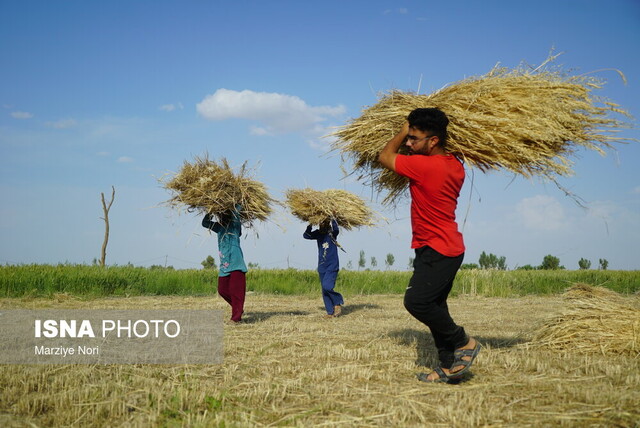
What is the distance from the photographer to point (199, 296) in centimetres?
1477

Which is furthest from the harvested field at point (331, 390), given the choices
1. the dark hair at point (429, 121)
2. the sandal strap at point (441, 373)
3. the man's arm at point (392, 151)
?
the dark hair at point (429, 121)

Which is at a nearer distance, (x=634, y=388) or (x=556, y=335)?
(x=634, y=388)

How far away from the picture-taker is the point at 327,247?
31.7 feet

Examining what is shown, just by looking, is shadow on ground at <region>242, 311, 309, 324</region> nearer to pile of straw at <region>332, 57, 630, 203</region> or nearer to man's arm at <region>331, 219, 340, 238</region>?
man's arm at <region>331, 219, 340, 238</region>

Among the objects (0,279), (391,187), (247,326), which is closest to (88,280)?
(0,279)

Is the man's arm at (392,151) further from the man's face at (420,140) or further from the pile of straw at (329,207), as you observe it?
the pile of straw at (329,207)

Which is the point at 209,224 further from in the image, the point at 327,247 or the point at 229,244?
the point at 327,247

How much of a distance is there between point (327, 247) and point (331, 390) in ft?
18.5

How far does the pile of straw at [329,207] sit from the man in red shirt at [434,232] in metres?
5.15

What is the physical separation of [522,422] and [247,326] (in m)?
5.02

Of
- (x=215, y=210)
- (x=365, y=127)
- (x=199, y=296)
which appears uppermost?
(x=365, y=127)

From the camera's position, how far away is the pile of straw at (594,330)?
5568 millimetres

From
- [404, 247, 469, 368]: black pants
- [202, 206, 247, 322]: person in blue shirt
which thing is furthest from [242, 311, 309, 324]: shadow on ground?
[404, 247, 469, 368]: black pants

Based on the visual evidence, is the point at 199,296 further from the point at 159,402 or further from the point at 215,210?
the point at 159,402
